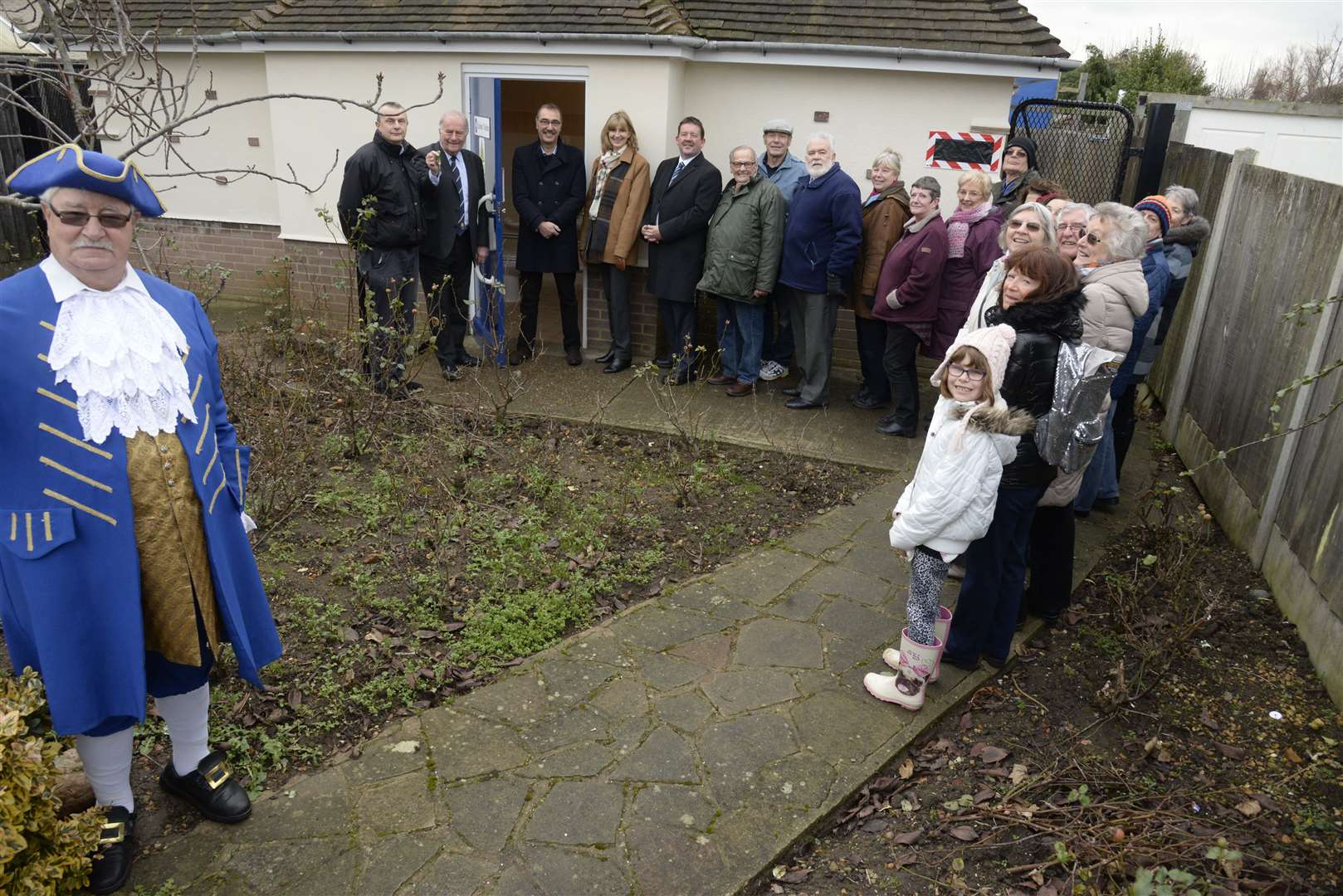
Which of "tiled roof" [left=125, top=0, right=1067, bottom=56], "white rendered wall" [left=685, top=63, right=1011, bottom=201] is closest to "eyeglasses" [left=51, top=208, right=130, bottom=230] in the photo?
"tiled roof" [left=125, top=0, right=1067, bottom=56]

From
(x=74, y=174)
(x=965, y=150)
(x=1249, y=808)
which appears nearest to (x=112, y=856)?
(x=74, y=174)

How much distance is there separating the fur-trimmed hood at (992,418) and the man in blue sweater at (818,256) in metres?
3.59

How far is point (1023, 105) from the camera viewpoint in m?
8.17

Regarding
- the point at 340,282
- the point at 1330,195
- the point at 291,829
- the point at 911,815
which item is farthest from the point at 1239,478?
the point at 340,282

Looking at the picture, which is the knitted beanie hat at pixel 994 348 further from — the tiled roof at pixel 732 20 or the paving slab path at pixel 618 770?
the tiled roof at pixel 732 20

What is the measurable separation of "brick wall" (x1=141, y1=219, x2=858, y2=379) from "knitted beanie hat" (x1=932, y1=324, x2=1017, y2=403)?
15.6ft

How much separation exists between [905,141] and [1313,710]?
18.4ft

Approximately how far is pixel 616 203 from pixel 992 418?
5.04 meters

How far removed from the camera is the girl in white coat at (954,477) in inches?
145

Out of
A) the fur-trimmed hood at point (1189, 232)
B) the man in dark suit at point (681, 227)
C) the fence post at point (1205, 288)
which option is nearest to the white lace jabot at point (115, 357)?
the man in dark suit at point (681, 227)

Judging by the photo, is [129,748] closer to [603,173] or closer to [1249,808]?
[1249,808]

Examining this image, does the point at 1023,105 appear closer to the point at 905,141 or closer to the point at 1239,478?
the point at 905,141

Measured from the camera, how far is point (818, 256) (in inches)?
286

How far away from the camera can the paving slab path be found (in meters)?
3.08
